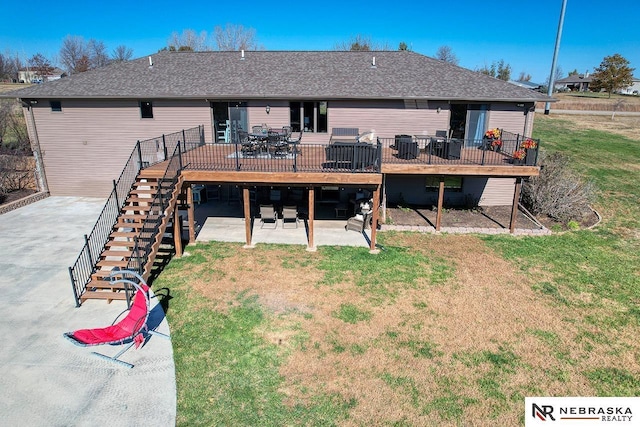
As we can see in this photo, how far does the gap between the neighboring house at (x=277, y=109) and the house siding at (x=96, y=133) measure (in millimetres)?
43

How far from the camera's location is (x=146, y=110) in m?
17.1

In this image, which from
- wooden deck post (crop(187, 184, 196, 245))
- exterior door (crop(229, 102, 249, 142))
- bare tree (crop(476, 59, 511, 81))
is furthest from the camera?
bare tree (crop(476, 59, 511, 81))

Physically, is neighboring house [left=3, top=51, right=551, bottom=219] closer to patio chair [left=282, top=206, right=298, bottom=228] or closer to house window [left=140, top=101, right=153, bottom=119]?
house window [left=140, top=101, right=153, bottom=119]

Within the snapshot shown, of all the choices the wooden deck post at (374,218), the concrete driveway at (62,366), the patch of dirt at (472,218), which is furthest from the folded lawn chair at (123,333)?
the patch of dirt at (472,218)

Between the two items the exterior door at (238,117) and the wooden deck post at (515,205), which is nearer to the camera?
the wooden deck post at (515,205)

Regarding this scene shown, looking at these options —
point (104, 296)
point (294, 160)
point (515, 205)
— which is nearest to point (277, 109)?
point (294, 160)

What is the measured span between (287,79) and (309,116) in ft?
6.91

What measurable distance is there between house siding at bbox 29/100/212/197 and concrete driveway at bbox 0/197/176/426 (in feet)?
23.9

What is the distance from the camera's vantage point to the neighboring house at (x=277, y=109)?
16219 mm

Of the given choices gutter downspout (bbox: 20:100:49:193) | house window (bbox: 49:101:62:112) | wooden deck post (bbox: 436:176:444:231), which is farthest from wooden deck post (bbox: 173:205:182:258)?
gutter downspout (bbox: 20:100:49:193)

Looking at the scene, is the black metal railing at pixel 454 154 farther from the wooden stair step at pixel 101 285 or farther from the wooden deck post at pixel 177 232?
the wooden stair step at pixel 101 285

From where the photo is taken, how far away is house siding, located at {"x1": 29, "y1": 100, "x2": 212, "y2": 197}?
16969 millimetres

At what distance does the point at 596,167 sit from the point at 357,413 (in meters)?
24.0

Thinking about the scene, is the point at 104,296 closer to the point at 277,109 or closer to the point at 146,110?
the point at 277,109
